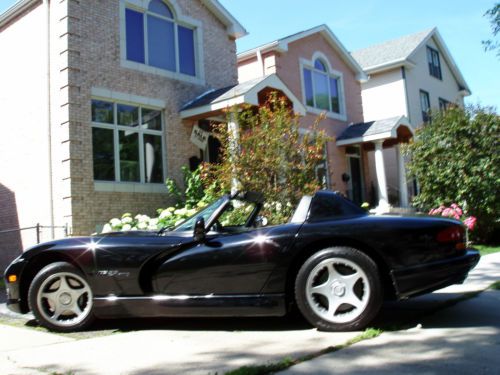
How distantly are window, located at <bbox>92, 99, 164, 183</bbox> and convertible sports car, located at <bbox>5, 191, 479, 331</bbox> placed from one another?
6526 mm

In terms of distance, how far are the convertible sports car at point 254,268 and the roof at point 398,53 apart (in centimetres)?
1963

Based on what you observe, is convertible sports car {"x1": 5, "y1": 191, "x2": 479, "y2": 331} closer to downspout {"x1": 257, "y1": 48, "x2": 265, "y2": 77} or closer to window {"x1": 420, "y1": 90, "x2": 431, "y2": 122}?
downspout {"x1": 257, "y1": 48, "x2": 265, "y2": 77}

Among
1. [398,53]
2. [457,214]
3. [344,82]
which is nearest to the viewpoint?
[457,214]

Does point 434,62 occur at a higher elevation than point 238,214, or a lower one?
higher

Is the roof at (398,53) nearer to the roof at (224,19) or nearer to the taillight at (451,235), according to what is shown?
the roof at (224,19)

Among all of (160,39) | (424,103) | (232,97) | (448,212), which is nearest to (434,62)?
(424,103)

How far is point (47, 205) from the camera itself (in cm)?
1095

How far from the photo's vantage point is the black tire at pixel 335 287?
403cm

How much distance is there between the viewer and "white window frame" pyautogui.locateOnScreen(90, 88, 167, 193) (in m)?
11.1

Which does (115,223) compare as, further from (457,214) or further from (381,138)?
(381,138)

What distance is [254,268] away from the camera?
421 centimetres

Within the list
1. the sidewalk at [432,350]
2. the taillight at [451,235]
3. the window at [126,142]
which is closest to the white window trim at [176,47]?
the window at [126,142]

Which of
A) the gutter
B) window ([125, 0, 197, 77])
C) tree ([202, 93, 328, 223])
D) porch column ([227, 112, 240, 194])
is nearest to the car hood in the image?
tree ([202, 93, 328, 223])

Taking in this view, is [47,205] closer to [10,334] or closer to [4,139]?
[4,139]
